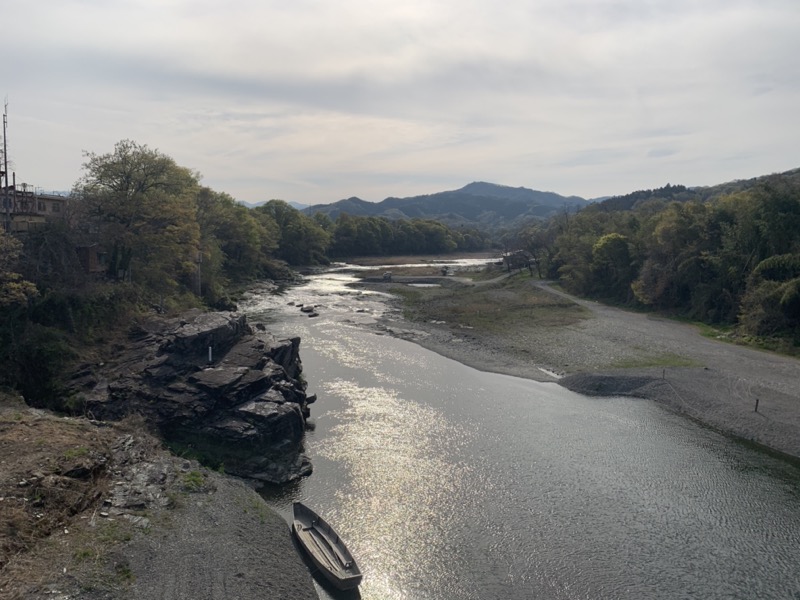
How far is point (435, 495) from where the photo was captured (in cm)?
2792

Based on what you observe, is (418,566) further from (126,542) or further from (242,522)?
(126,542)

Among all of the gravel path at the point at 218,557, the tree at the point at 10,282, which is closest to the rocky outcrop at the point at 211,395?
the gravel path at the point at 218,557

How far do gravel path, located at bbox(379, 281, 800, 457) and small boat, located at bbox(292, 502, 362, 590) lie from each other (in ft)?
93.0

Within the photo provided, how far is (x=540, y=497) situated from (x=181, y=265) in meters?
54.2

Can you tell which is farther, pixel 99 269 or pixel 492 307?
pixel 492 307

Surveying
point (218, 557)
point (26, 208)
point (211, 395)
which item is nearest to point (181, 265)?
point (26, 208)

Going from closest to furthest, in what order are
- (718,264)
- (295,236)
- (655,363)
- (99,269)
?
1. (655,363)
2. (99,269)
3. (718,264)
4. (295,236)

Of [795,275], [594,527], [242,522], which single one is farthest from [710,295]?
[242,522]

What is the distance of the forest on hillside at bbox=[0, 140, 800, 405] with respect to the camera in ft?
123

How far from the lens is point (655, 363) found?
49.3 meters

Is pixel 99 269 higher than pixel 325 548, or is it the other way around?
pixel 99 269

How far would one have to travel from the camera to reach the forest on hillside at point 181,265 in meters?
37.3

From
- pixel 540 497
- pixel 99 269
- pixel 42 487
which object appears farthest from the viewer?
pixel 99 269

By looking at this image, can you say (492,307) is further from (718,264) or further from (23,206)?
(23,206)
